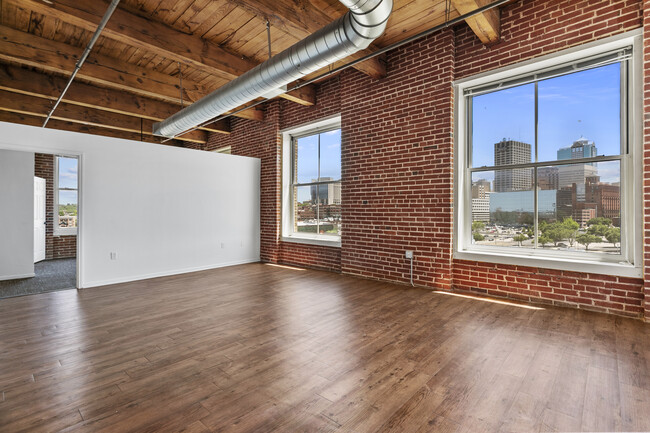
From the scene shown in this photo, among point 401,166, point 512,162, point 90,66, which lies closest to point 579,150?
point 512,162

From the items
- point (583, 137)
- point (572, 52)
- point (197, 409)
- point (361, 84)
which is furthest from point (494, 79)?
point (197, 409)

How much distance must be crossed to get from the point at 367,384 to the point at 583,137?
11.8ft

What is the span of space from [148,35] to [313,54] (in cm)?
211

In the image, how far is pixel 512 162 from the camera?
405 cm

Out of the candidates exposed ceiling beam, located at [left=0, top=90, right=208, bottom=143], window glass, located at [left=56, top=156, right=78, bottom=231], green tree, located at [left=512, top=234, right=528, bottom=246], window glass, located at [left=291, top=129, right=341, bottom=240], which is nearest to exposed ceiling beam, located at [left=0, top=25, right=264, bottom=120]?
exposed ceiling beam, located at [left=0, top=90, right=208, bottom=143]

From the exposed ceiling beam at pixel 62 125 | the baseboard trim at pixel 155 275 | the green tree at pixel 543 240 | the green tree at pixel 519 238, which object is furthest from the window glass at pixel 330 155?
the exposed ceiling beam at pixel 62 125

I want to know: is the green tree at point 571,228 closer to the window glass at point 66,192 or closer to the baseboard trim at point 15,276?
the baseboard trim at point 15,276

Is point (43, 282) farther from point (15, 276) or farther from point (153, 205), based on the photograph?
point (153, 205)

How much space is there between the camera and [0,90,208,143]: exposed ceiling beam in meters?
5.89

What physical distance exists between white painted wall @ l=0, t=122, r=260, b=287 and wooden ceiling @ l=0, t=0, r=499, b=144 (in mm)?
1029

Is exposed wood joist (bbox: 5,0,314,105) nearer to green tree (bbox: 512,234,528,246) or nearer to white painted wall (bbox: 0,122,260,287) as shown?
white painted wall (bbox: 0,122,260,287)

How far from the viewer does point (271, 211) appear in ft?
22.9

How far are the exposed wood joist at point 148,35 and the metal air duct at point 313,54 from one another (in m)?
0.55

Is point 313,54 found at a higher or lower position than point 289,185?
higher
